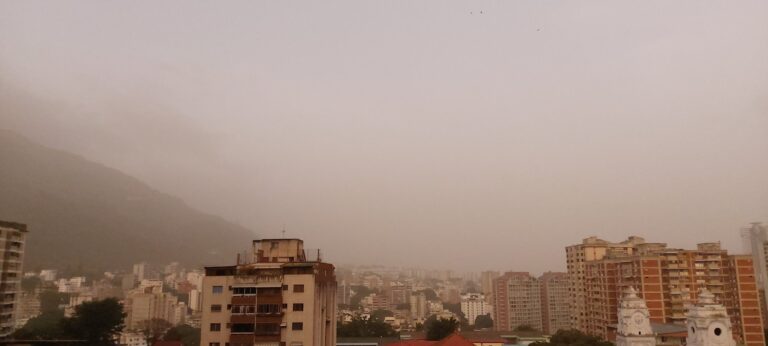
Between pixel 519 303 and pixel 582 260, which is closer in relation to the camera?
pixel 582 260

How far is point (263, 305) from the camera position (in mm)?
19281

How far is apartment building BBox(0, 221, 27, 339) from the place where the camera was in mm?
28250

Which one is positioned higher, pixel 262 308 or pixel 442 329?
pixel 262 308

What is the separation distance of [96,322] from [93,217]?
49667 millimetres

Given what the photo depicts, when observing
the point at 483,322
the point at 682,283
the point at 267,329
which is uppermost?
the point at 682,283

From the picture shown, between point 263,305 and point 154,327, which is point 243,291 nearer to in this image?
point 263,305

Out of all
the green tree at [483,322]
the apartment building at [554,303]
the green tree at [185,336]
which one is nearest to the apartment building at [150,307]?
the green tree at [185,336]

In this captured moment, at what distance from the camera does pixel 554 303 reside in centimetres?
7169

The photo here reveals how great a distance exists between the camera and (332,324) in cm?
2317

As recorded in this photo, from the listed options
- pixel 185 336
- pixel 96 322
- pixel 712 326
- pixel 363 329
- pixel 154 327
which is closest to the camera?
pixel 712 326

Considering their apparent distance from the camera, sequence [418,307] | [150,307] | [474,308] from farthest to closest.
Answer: [418,307] < [474,308] < [150,307]

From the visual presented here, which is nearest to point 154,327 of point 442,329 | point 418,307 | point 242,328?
point 442,329

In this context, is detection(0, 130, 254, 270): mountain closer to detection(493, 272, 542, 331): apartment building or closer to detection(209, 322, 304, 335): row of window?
detection(209, 322, 304, 335): row of window

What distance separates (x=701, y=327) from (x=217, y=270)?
17737 millimetres
